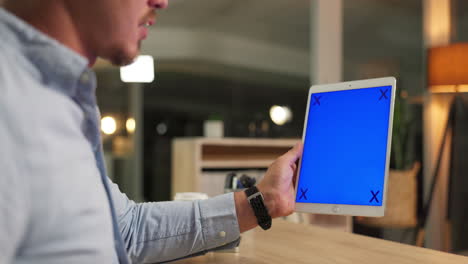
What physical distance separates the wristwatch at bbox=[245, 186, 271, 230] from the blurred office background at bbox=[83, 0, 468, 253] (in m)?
2.59

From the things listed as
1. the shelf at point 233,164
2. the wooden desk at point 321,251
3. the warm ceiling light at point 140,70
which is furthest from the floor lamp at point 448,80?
the wooden desk at point 321,251

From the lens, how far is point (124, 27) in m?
0.70

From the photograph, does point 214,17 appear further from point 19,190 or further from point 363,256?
point 19,190

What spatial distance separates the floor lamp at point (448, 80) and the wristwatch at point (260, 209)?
2932 mm

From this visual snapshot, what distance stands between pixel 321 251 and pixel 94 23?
72 centimetres

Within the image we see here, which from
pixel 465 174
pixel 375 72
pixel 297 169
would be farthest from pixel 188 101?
pixel 297 169

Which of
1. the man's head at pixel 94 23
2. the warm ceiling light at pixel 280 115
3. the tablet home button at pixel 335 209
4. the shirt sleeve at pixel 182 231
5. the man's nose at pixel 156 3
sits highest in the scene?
the warm ceiling light at pixel 280 115

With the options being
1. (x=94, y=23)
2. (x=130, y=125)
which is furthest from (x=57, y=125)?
(x=130, y=125)

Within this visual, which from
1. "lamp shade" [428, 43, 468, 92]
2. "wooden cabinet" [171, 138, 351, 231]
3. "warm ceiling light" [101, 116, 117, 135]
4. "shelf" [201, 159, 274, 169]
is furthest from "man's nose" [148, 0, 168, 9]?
"warm ceiling light" [101, 116, 117, 135]

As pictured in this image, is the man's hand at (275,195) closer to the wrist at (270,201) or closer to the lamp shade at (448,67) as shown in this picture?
the wrist at (270,201)

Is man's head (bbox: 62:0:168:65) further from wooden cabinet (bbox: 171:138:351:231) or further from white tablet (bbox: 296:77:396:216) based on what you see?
wooden cabinet (bbox: 171:138:351:231)

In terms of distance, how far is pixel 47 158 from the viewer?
1.80 ft

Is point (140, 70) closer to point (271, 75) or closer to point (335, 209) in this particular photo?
point (335, 209)

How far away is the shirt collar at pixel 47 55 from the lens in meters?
0.59
